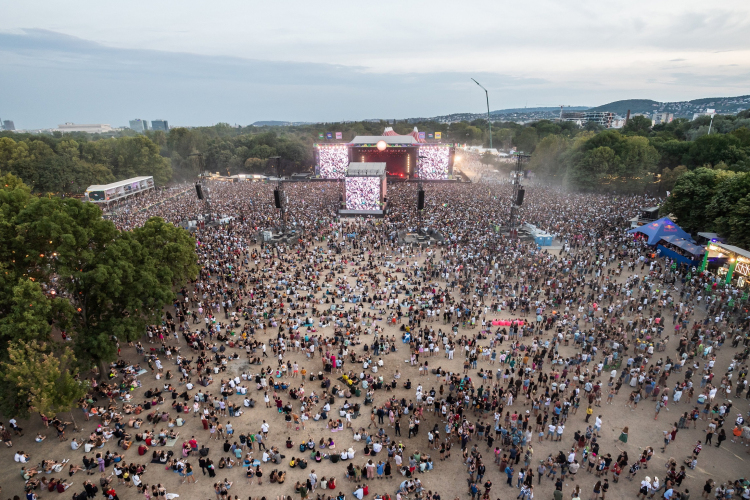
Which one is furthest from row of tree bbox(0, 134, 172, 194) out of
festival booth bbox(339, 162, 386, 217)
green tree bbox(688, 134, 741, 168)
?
green tree bbox(688, 134, 741, 168)

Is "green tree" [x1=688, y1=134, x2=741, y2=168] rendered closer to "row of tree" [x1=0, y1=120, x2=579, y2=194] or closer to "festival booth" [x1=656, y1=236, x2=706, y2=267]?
"festival booth" [x1=656, y1=236, x2=706, y2=267]

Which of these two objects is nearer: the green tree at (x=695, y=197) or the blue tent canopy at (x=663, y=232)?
the blue tent canopy at (x=663, y=232)

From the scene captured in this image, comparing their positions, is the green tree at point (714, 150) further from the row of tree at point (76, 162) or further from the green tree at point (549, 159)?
the row of tree at point (76, 162)

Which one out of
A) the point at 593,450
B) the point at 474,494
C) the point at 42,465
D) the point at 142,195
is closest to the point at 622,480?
the point at 593,450

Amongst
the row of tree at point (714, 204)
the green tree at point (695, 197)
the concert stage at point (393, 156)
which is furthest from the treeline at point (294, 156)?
the concert stage at point (393, 156)

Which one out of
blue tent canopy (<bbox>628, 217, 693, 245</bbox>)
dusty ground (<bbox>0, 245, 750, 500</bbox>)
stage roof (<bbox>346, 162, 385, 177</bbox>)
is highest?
stage roof (<bbox>346, 162, 385, 177</bbox>)

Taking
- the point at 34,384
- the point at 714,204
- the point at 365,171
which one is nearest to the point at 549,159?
the point at 365,171
